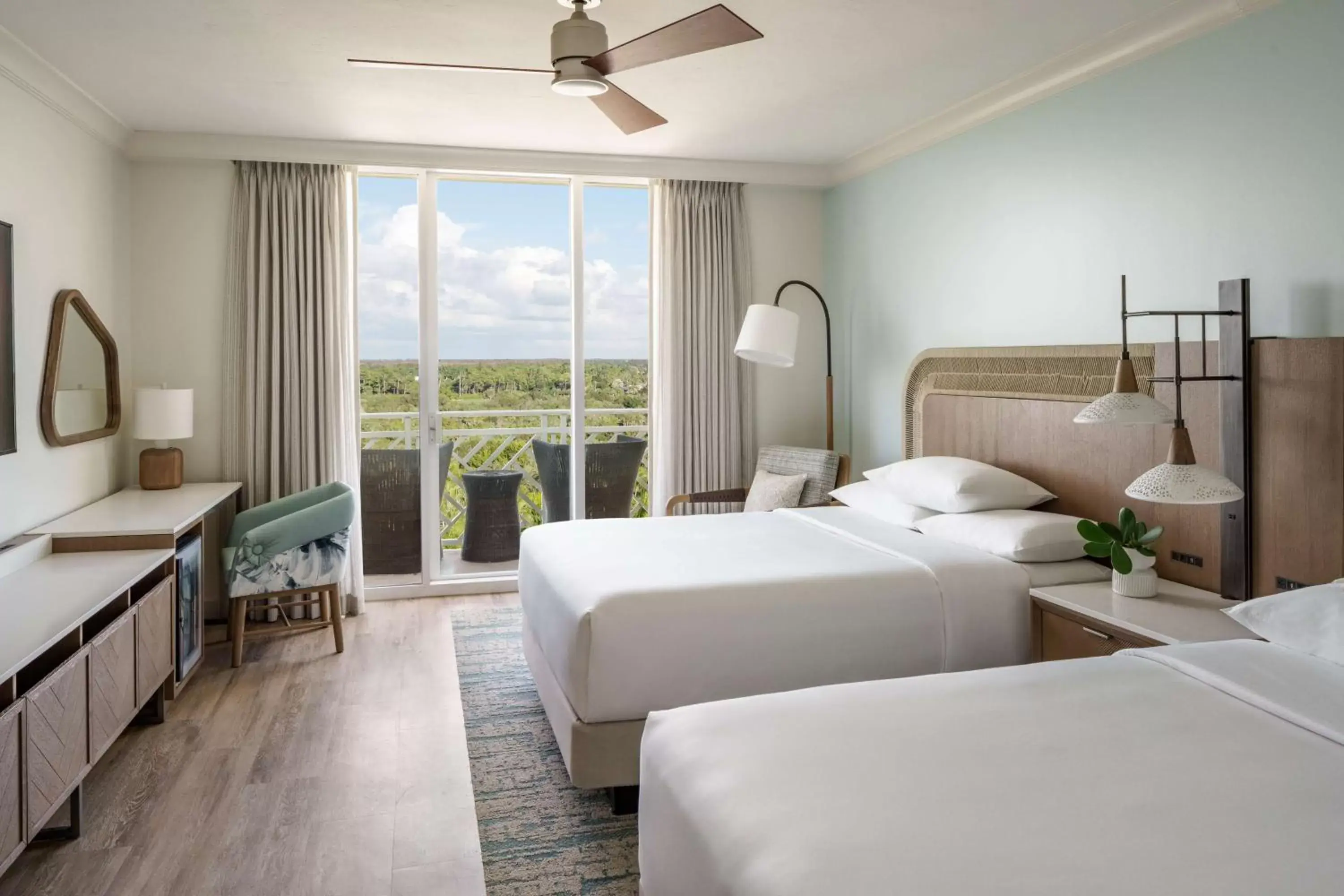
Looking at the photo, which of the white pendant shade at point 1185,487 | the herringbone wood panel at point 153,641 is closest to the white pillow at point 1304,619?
the white pendant shade at point 1185,487

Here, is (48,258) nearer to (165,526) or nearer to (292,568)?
(165,526)

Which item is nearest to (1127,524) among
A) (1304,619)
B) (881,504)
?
(1304,619)

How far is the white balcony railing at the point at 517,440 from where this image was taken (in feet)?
18.3

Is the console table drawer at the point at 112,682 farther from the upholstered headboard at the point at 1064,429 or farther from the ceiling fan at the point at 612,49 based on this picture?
the upholstered headboard at the point at 1064,429

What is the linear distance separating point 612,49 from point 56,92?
2472 mm

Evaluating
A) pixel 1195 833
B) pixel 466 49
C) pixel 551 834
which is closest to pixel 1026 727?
pixel 1195 833

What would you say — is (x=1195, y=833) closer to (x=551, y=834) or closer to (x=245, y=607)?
(x=551, y=834)

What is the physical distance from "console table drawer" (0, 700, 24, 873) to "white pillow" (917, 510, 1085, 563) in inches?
114

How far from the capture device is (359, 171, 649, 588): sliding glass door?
5.30 meters

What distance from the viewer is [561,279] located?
5.55 metres

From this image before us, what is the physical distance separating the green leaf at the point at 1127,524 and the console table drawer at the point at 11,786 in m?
3.03

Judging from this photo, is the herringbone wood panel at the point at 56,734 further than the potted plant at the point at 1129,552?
No

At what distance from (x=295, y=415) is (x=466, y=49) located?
2.39 metres

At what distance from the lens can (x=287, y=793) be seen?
299 centimetres
